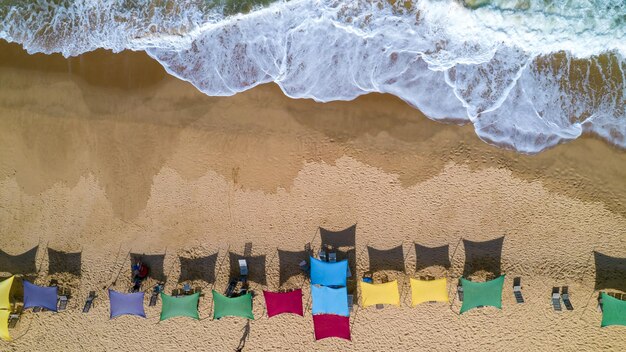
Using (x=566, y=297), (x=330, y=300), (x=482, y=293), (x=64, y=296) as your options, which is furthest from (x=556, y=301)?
(x=64, y=296)

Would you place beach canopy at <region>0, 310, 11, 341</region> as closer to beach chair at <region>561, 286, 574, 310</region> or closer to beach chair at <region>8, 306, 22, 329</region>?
beach chair at <region>8, 306, 22, 329</region>

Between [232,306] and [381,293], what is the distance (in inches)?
143

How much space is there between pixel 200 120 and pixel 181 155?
0.99m

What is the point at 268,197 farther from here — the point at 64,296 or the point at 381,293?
the point at 64,296

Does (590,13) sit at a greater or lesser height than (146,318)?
greater

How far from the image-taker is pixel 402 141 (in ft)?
32.5

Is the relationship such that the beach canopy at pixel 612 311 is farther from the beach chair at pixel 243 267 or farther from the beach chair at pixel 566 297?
the beach chair at pixel 243 267

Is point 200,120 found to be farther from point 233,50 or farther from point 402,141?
point 402,141

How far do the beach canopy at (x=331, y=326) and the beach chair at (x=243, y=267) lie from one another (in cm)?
203

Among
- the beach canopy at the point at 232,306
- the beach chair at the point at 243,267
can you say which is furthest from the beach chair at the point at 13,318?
the beach chair at the point at 243,267

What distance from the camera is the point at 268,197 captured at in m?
10.2

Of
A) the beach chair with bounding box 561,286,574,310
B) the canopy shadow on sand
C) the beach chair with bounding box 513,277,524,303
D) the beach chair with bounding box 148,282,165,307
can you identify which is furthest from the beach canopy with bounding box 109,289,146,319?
the beach chair with bounding box 561,286,574,310

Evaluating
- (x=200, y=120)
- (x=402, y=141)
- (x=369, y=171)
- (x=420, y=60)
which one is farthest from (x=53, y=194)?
(x=420, y=60)

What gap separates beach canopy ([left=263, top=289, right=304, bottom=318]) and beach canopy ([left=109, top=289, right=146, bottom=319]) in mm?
3131
